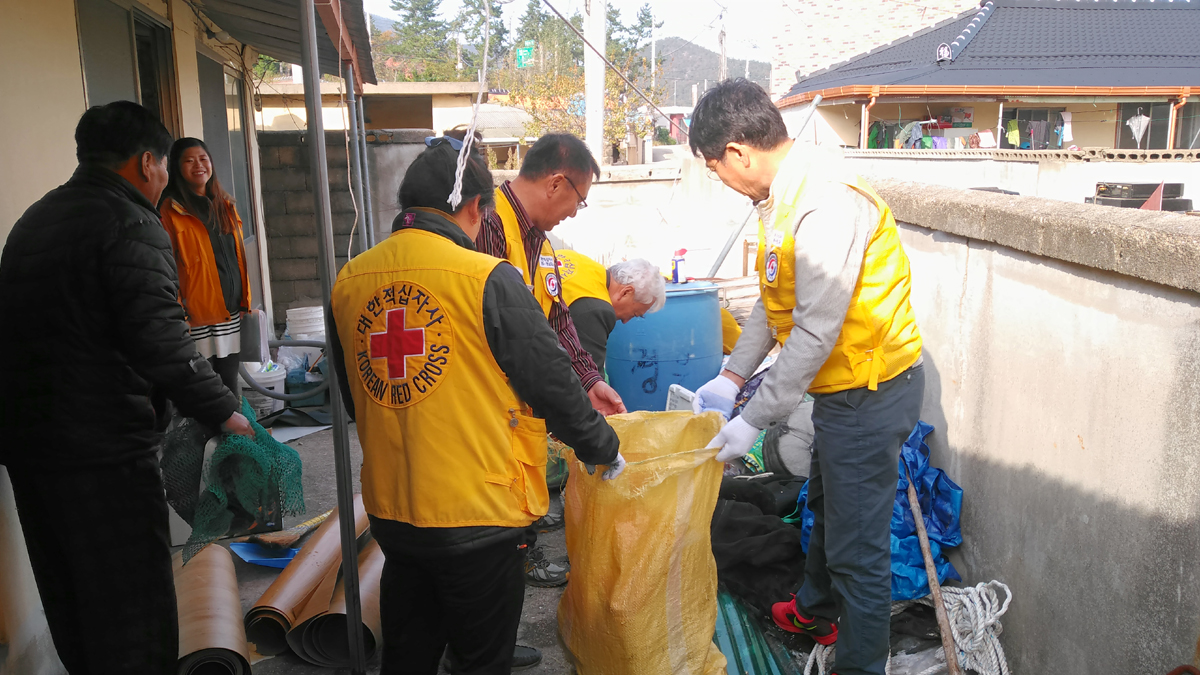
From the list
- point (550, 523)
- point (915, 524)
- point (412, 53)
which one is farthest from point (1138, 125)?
point (412, 53)

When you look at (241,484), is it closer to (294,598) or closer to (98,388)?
(294,598)

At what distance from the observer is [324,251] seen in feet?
7.16

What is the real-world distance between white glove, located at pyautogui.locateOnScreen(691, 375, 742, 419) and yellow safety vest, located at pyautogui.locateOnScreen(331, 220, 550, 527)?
103cm

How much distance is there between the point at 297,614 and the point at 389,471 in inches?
45.5

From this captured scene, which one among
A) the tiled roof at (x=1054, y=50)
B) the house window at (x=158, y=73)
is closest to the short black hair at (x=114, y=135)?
the house window at (x=158, y=73)

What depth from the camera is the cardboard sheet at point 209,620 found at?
2.24 metres

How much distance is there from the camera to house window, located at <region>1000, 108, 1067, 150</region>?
2033 cm

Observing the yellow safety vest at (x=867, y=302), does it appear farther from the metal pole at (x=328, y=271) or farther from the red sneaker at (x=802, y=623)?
the metal pole at (x=328, y=271)

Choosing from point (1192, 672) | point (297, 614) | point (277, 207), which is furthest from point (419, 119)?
point (1192, 672)

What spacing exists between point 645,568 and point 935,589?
1.00 meters

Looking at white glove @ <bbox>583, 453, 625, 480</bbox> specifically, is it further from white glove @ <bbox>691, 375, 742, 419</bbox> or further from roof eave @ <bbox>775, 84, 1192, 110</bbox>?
roof eave @ <bbox>775, 84, 1192, 110</bbox>

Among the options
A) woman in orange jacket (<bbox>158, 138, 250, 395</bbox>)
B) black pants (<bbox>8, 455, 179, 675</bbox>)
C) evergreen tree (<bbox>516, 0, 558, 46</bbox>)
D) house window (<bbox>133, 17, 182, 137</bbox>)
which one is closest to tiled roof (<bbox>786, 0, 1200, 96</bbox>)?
evergreen tree (<bbox>516, 0, 558, 46</bbox>)

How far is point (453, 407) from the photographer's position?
164 centimetres

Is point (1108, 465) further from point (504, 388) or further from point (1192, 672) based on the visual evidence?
point (504, 388)
